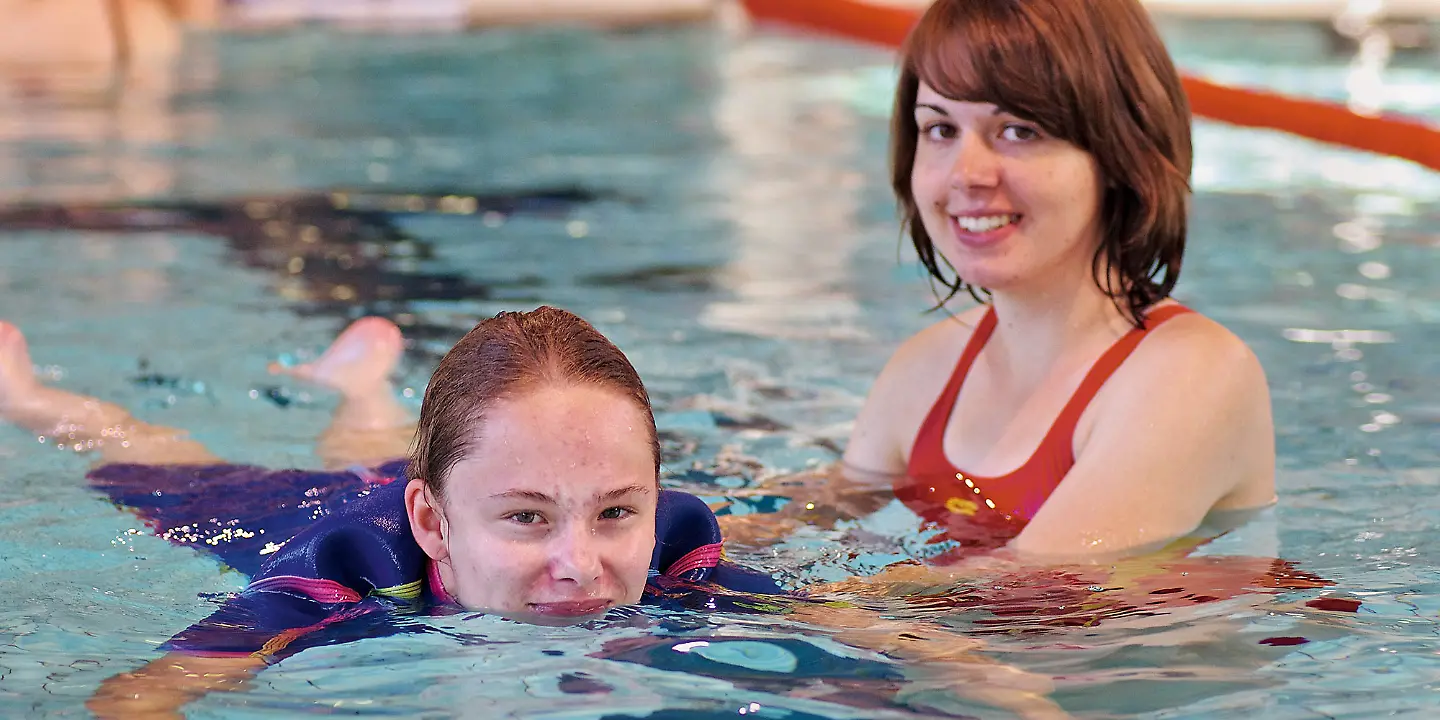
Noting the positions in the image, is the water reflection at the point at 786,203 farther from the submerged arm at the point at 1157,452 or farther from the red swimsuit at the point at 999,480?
the submerged arm at the point at 1157,452

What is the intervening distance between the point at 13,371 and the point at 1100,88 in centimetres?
234

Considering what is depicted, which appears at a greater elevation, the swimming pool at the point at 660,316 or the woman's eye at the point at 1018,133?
the woman's eye at the point at 1018,133

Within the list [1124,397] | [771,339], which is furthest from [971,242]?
[771,339]

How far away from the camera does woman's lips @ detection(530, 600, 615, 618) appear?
2184 mm

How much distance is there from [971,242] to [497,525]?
106 centimetres

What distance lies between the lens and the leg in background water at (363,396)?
358 cm

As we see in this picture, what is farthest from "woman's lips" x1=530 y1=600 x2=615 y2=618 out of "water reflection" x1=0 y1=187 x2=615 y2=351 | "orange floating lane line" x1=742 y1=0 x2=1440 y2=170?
"orange floating lane line" x1=742 y1=0 x2=1440 y2=170

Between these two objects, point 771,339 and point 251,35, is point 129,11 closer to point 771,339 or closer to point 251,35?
point 251,35

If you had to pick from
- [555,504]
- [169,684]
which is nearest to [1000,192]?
[555,504]

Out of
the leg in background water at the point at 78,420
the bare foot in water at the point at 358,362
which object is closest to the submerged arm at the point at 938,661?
the leg in background water at the point at 78,420

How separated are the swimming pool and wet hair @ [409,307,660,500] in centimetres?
25

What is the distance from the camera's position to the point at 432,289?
530 centimetres

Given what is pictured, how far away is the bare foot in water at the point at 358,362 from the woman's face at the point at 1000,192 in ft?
5.07

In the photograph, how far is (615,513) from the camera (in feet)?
7.18
